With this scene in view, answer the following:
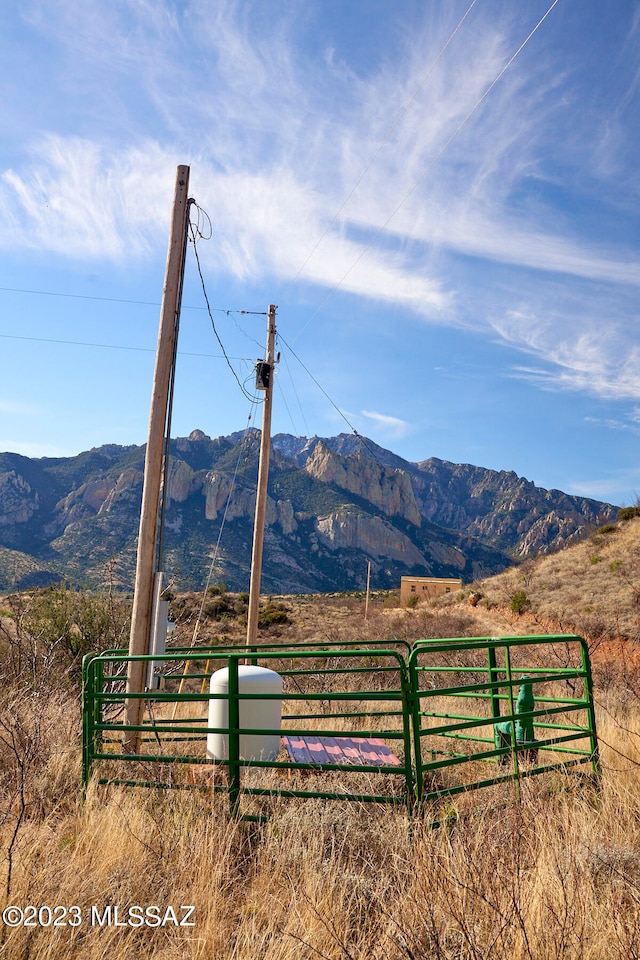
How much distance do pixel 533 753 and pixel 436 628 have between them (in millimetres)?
20654

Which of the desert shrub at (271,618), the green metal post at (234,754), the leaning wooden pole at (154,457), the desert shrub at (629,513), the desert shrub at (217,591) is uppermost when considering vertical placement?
the desert shrub at (629,513)

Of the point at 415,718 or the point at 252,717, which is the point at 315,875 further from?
the point at 252,717

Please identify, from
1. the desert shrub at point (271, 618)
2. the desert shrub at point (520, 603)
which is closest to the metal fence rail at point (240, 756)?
the desert shrub at point (520, 603)

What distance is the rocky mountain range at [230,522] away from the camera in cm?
8062

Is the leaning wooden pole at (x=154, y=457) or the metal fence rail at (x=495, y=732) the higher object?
the leaning wooden pole at (x=154, y=457)

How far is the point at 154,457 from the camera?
7684mm

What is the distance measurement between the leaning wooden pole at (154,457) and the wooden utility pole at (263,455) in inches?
251

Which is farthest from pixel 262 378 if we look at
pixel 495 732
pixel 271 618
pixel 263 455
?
pixel 271 618

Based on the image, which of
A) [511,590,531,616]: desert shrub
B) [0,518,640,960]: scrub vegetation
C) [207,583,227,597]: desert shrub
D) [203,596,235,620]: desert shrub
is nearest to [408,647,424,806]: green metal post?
[0,518,640,960]: scrub vegetation

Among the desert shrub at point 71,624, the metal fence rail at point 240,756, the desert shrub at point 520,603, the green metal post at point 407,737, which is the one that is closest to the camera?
the green metal post at point 407,737

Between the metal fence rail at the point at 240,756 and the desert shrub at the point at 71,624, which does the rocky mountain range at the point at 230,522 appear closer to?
the desert shrub at the point at 71,624

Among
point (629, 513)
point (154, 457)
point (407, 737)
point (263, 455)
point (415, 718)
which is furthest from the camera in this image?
point (629, 513)

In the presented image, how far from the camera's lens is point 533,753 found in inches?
256

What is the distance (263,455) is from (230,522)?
8340 cm
